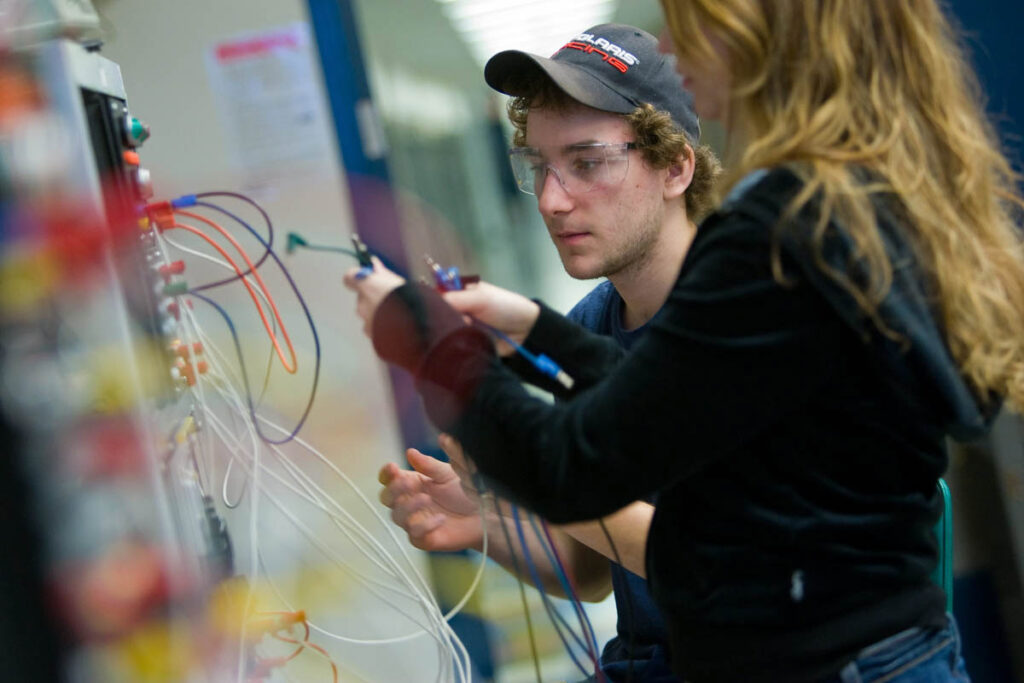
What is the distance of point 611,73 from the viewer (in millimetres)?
1421

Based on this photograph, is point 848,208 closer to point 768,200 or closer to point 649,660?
point 768,200

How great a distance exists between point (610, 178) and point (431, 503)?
56cm

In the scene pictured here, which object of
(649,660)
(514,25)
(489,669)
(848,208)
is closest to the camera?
(848,208)

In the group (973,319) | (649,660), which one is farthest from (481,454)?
(649,660)

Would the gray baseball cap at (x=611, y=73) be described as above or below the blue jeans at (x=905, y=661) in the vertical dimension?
above

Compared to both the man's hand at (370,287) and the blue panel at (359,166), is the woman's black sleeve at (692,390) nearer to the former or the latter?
the man's hand at (370,287)

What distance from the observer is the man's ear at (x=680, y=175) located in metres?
1.47

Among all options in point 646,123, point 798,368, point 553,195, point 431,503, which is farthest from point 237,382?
point 798,368

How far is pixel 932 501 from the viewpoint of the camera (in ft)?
2.68

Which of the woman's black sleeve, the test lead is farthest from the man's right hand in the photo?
the woman's black sleeve

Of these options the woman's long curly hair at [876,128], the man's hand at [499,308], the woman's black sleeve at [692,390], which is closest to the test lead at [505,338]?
the man's hand at [499,308]

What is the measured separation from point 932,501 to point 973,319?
0.56 feet

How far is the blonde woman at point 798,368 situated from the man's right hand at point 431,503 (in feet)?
1.29

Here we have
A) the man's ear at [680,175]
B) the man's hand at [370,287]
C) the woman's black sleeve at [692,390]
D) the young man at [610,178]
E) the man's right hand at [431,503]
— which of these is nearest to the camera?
the woman's black sleeve at [692,390]
